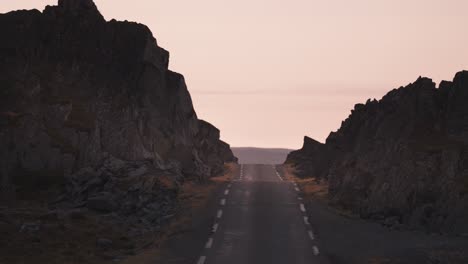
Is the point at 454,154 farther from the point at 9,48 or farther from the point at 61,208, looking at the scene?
the point at 9,48

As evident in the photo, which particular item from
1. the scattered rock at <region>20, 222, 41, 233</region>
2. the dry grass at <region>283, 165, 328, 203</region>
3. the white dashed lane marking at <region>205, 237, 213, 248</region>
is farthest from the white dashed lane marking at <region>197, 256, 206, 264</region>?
the dry grass at <region>283, 165, 328, 203</region>

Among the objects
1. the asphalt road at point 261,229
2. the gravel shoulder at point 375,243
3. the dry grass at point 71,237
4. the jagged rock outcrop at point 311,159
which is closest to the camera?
the gravel shoulder at point 375,243

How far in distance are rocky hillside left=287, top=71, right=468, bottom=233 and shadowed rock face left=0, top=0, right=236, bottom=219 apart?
1557cm

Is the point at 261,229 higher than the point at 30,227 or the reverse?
higher

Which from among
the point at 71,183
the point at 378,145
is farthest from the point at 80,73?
the point at 378,145

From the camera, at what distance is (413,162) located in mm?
55969

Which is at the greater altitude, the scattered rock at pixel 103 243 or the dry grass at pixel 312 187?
the dry grass at pixel 312 187

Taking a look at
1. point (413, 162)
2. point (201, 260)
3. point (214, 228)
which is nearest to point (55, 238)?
point (214, 228)

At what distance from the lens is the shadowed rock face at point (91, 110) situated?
62.5m

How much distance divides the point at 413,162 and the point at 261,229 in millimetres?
14123

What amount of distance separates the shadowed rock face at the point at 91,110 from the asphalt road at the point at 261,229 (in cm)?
599

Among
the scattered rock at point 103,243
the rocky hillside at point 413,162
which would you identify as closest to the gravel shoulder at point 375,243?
the rocky hillside at point 413,162

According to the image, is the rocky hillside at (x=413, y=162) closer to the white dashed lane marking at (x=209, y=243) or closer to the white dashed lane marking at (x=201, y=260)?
the white dashed lane marking at (x=209, y=243)

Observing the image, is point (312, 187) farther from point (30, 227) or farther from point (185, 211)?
point (30, 227)
